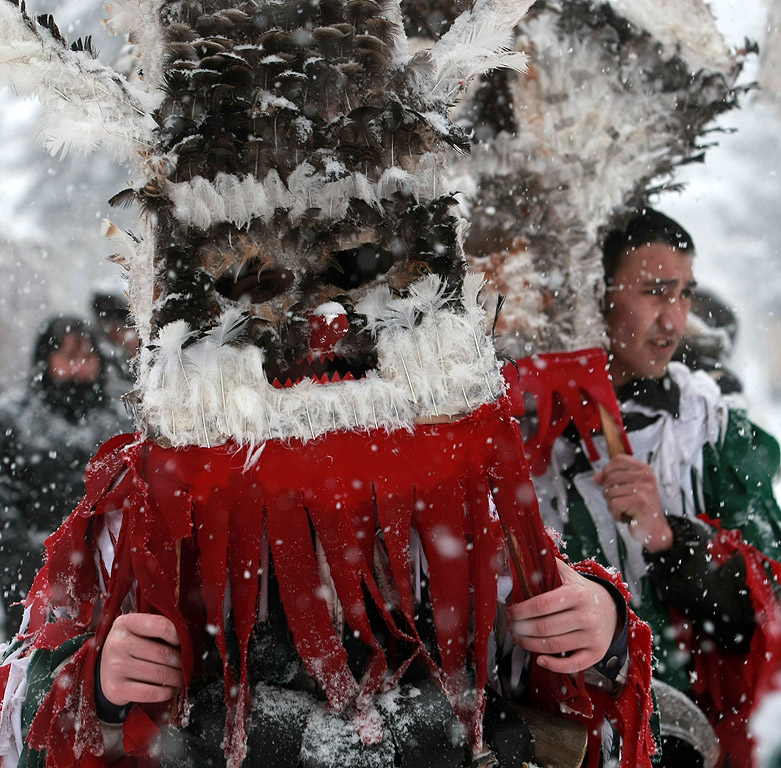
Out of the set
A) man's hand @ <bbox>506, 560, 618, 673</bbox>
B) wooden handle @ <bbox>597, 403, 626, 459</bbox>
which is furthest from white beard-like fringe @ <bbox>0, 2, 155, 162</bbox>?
wooden handle @ <bbox>597, 403, 626, 459</bbox>

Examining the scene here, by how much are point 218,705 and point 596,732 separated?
2.19 feet

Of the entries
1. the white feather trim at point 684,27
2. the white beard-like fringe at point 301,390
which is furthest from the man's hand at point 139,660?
the white feather trim at point 684,27

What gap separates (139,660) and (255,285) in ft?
1.97

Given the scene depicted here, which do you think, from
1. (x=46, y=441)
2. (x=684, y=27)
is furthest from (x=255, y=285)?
(x=46, y=441)

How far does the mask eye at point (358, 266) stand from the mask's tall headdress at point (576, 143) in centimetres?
160

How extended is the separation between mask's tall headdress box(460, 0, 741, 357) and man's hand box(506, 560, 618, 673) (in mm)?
1572

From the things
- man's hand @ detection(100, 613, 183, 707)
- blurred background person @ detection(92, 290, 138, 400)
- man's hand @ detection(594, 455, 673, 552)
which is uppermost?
man's hand @ detection(100, 613, 183, 707)

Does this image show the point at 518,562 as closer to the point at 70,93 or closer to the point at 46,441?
the point at 70,93

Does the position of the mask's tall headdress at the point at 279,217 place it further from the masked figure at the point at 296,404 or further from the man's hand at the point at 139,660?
the man's hand at the point at 139,660

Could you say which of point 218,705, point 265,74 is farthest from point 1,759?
point 265,74

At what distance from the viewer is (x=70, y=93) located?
3.59 ft

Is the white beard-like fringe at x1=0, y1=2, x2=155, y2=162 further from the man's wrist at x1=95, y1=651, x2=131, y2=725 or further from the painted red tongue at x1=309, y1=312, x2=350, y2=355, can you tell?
the man's wrist at x1=95, y1=651, x2=131, y2=725

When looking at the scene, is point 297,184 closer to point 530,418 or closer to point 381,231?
point 381,231

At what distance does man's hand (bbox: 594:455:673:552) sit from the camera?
213 cm
